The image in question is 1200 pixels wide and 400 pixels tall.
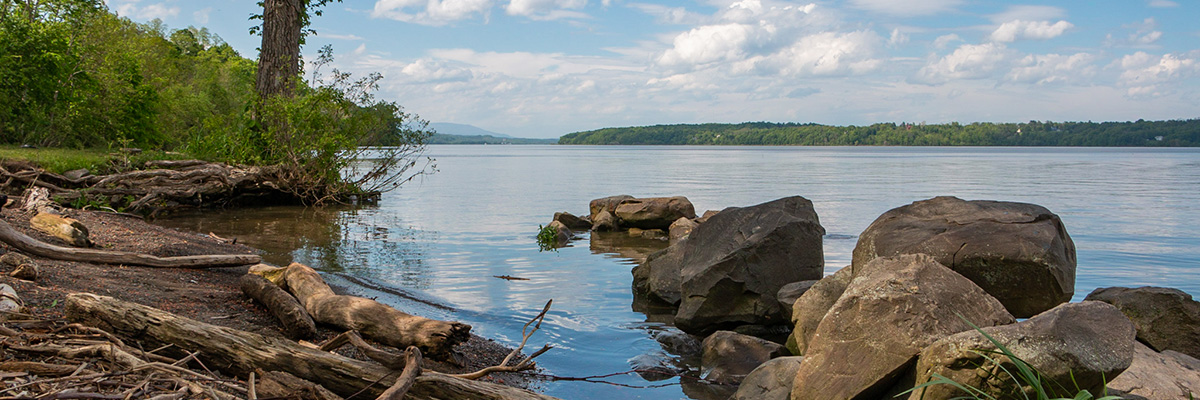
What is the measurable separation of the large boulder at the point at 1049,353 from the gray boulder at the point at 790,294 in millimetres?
4279

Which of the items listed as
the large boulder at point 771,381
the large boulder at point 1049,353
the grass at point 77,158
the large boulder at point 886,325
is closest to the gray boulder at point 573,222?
the grass at point 77,158

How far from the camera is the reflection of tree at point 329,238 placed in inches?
534

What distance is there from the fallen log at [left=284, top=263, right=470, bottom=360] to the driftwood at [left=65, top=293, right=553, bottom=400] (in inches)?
72.1

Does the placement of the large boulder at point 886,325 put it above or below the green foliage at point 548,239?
above

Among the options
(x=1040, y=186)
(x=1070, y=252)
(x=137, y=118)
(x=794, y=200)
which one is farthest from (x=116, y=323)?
(x=1040, y=186)

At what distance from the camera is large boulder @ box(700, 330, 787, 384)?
7637mm

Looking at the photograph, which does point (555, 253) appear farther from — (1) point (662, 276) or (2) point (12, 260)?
(2) point (12, 260)

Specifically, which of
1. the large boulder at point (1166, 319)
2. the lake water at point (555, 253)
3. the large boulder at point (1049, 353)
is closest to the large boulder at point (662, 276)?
the lake water at point (555, 253)

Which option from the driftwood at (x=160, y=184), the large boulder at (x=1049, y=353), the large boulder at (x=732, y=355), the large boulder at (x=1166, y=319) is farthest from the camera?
the driftwood at (x=160, y=184)

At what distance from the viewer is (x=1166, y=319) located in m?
7.43

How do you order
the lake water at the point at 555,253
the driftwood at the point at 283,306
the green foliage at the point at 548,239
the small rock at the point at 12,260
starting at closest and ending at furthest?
the small rock at the point at 12,260 → the driftwood at the point at 283,306 → the lake water at the point at 555,253 → the green foliage at the point at 548,239

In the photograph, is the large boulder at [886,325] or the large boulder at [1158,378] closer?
the large boulder at [886,325]

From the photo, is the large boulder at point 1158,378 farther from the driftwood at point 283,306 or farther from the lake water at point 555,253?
the driftwood at point 283,306

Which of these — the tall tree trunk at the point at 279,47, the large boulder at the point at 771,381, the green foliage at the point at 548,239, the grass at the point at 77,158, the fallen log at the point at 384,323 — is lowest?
the green foliage at the point at 548,239
